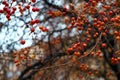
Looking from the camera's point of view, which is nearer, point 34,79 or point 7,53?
point 7,53

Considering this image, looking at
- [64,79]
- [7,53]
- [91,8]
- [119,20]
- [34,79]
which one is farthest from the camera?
[34,79]

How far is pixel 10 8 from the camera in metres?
6.11

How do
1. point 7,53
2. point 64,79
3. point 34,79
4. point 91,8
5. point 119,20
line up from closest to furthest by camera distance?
point 119,20 → point 91,8 → point 7,53 → point 64,79 → point 34,79

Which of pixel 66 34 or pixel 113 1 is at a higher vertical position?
pixel 113 1

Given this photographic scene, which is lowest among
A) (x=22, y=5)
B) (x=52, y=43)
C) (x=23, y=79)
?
(x=23, y=79)

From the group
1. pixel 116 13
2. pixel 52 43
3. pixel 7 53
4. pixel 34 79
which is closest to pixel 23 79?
pixel 34 79

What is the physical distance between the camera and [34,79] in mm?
10406

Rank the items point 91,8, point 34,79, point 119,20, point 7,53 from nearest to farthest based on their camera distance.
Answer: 1. point 119,20
2. point 91,8
3. point 7,53
4. point 34,79

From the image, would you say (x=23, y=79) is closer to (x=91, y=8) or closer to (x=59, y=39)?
(x=59, y=39)

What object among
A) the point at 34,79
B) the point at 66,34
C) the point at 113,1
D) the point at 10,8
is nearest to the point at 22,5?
the point at 10,8

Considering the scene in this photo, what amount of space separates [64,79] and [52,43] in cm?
118

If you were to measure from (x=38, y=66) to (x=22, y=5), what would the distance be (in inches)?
169

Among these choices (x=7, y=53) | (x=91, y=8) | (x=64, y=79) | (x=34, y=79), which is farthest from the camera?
(x=34, y=79)

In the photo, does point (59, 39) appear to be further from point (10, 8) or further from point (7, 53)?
point (10, 8)
